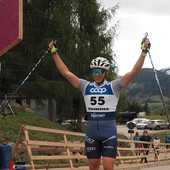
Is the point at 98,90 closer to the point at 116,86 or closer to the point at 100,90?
the point at 100,90

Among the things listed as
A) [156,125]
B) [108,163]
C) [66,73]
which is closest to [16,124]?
[66,73]

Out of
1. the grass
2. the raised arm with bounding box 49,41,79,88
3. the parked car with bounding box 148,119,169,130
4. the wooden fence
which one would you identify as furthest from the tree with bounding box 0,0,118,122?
the parked car with bounding box 148,119,169,130

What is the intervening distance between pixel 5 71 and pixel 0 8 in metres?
24.5

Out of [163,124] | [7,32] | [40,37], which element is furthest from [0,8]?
[163,124]

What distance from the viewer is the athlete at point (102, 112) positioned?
6.57 metres

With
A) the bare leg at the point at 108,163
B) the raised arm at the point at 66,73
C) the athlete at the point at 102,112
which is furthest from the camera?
the raised arm at the point at 66,73

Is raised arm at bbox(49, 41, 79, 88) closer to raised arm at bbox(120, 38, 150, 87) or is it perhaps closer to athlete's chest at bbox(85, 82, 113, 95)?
athlete's chest at bbox(85, 82, 113, 95)

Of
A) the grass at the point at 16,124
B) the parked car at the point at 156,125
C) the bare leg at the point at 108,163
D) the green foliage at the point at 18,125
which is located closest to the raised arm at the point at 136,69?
the bare leg at the point at 108,163

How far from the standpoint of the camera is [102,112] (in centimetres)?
667

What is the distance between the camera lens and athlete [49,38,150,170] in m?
6.57

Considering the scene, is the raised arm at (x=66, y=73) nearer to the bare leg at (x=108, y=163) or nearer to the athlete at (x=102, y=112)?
the athlete at (x=102, y=112)

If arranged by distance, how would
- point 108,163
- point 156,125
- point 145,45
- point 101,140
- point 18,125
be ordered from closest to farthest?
point 108,163 < point 101,140 < point 145,45 < point 18,125 < point 156,125

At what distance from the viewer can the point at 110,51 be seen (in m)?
34.7

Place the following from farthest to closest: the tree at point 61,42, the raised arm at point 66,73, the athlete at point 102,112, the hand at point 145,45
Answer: the tree at point 61,42
the raised arm at point 66,73
the hand at point 145,45
the athlete at point 102,112
